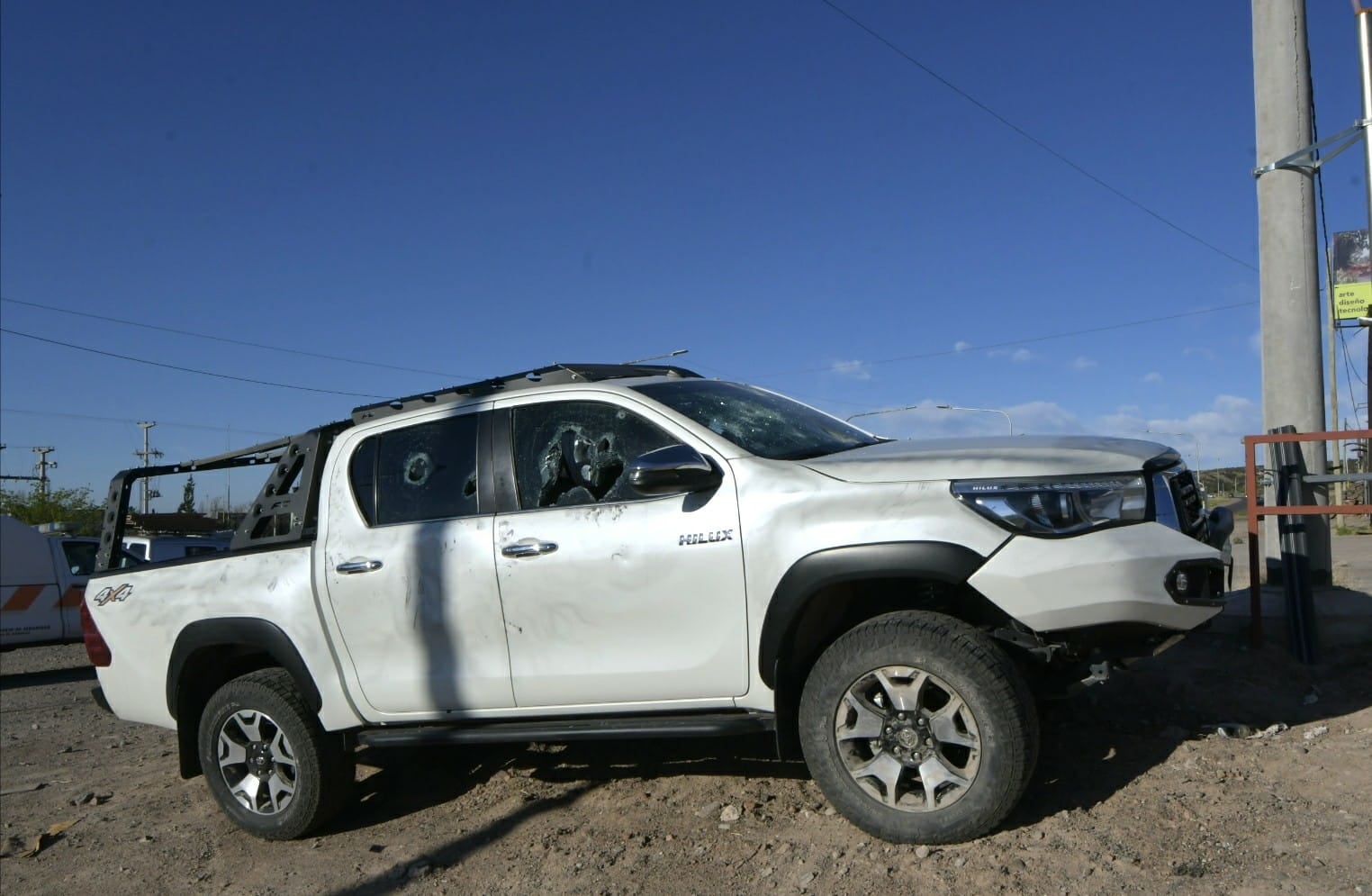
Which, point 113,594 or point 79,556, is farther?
point 79,556

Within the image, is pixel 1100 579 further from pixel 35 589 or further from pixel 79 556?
pixel 79 556

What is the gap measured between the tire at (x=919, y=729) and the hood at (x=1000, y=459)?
0.53 metres

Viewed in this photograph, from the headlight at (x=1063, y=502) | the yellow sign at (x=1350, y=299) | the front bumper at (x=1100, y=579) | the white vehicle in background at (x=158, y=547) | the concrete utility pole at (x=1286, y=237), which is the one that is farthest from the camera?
the yellow sign at (x=1350, y=299)

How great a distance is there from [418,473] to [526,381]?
0.67 metres

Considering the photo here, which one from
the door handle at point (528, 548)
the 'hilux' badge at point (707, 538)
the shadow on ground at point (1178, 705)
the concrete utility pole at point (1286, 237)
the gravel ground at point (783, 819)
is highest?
the concrete utility pole at point (1286, 237)

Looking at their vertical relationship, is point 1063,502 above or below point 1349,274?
below

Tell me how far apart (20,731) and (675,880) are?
23.7ft

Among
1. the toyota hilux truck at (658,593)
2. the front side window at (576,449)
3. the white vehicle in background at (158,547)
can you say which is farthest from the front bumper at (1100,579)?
the white vehicle in background at (158,547)

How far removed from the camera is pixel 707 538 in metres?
4.11

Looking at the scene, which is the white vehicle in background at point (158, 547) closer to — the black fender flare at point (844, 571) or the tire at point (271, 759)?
the tire at point (271, 759)

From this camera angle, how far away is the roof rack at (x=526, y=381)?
491 cm

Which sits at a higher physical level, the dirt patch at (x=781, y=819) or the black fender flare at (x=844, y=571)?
Result: the black fender flare at (x=844, y=571)

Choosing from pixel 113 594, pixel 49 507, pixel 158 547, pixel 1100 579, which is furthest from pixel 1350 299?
pixel 49 507

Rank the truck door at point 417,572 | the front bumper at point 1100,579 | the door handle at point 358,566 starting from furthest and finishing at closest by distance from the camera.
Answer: the door handle at point 358,566
the truck door at point 417,572
the front bumper at point 1100,579
